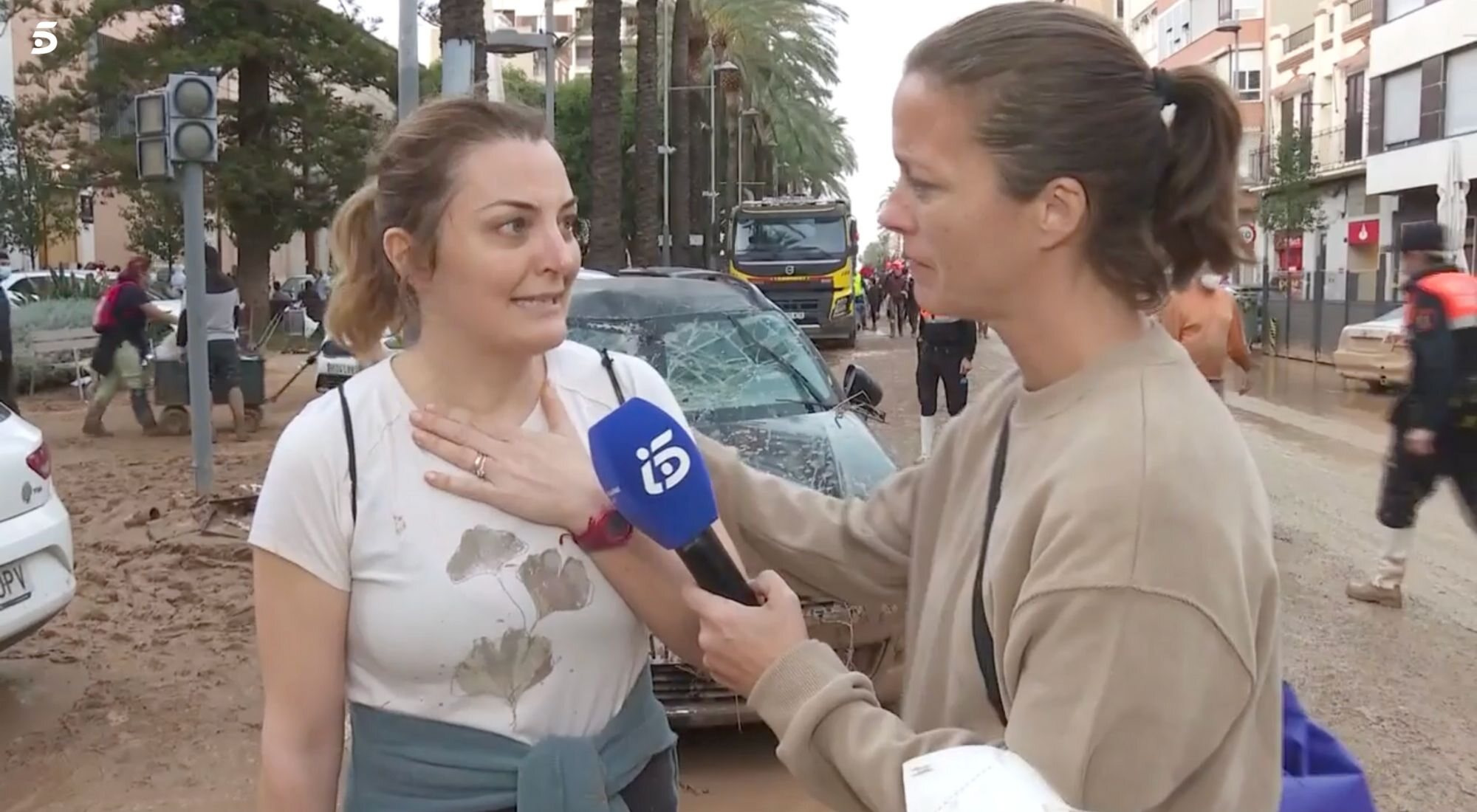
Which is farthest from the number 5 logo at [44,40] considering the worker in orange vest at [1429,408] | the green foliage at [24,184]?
the worker in orange vest at [1429,408]

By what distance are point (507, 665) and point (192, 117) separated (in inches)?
369

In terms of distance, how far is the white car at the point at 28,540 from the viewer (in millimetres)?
5297

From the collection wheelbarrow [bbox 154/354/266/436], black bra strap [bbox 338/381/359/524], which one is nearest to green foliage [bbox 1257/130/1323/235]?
wheelbarrow [bbox 154/354/266/436]

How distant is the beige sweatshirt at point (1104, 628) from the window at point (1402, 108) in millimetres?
37890

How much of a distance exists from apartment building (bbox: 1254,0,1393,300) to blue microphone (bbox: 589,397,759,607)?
3882 cm

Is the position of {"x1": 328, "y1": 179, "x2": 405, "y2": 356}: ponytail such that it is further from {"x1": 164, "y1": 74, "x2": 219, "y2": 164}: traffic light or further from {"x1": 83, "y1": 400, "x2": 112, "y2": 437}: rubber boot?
{"x1": 83, "y1": 400, "x2": 112, "y2": 437}: rubber boot

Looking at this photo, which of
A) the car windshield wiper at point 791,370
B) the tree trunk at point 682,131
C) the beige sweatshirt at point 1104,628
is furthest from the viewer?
the tree trunk at point 682,131

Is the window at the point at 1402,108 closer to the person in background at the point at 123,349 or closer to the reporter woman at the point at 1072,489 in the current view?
the person in background at the point at 123,349

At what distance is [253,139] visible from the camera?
87.9 feet

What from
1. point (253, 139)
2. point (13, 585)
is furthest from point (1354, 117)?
point (13, 585)

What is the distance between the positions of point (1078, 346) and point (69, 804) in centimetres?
449

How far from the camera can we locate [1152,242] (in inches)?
61.6

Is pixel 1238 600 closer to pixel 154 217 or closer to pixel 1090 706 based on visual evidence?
pixel 1090 706

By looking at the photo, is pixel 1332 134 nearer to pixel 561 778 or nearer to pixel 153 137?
pixel 153 137
